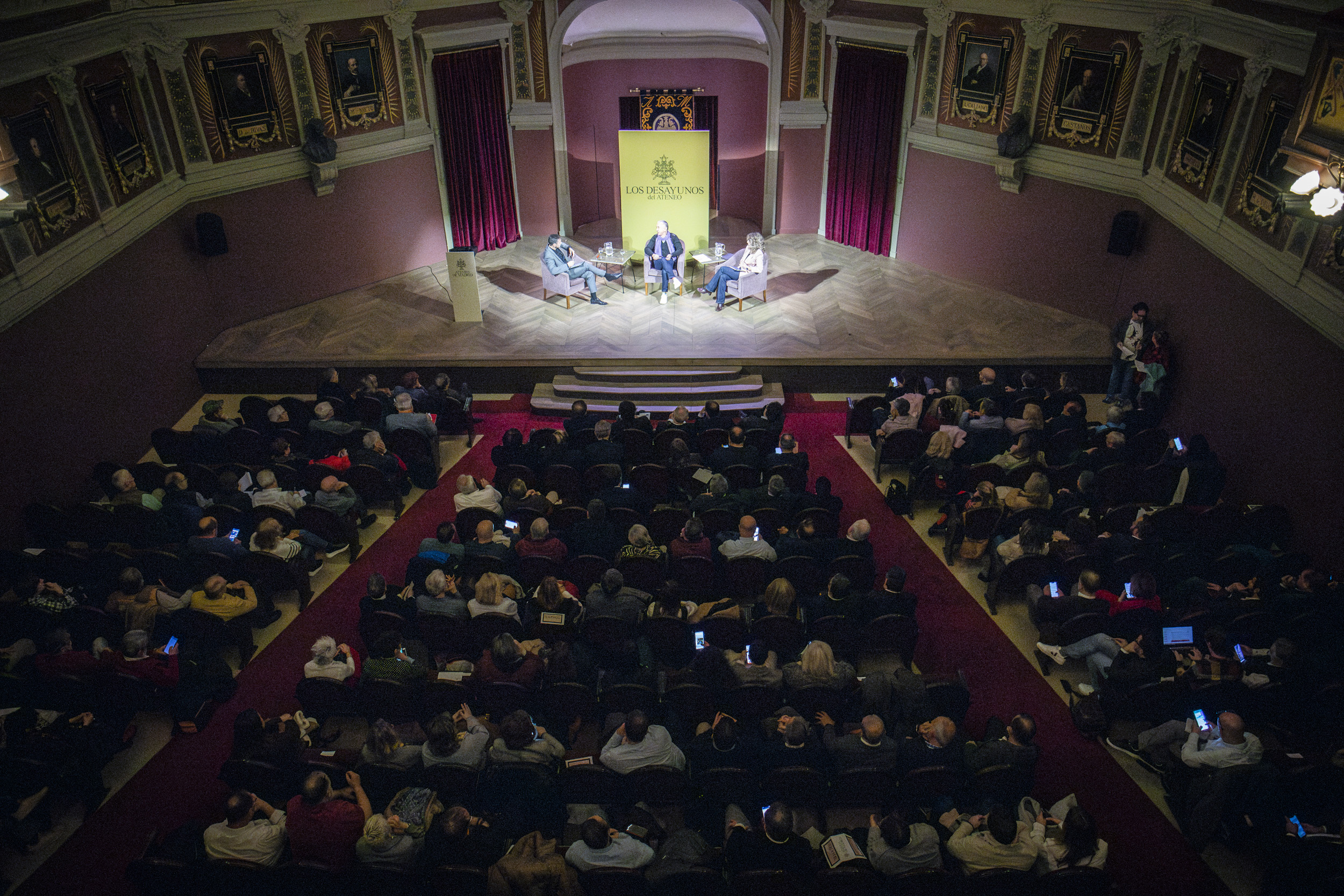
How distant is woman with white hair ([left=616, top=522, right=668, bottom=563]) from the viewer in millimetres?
6934

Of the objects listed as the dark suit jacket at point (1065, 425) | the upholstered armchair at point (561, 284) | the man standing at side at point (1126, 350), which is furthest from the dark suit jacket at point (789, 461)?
the upholstered armchair at point (561, 284)

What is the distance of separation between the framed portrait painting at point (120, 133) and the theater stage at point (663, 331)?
2.17 meters

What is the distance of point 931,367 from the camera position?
10836 millimetres

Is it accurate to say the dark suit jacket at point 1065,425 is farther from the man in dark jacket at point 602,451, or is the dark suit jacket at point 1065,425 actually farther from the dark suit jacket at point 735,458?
the man in dark jacket at point 602,451

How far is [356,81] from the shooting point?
38.7 feet

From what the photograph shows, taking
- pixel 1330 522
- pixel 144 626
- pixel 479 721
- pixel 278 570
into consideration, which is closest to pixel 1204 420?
pixel 1330 522

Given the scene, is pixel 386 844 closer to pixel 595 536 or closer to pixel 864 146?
pixel 595 536

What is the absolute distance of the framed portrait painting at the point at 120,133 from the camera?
914cm

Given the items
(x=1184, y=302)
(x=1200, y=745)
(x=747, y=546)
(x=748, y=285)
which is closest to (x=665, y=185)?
(x=748, y=285)

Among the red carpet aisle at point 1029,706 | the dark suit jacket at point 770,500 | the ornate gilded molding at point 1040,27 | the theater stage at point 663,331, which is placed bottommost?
the red carpet aisle at point 1029,706

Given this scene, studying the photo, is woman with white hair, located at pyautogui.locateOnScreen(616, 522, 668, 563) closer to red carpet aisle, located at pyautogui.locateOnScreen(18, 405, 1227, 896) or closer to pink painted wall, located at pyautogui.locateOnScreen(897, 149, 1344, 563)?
red carpet aisle, located at pyautogui.locateOnScreen(18, 405, 1227, 896)

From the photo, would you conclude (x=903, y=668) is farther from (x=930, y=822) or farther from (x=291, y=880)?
(x=291, y=880)

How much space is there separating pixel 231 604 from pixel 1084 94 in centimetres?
A: 1050

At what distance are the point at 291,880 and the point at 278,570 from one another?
9.45 feet
